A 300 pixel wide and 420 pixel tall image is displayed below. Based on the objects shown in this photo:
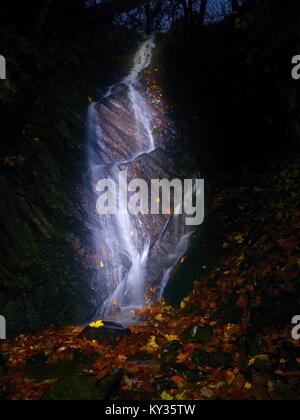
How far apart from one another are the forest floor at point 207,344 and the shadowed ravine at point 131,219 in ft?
3.14

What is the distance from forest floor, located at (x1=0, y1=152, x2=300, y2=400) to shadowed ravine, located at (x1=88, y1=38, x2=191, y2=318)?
37.7 inches

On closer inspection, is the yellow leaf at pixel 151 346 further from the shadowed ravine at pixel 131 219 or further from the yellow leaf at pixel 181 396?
the shadowed ravine at pixel 131 219

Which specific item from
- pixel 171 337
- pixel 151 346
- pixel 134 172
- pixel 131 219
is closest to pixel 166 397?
pixel 151 346

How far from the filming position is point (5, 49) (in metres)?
10.3

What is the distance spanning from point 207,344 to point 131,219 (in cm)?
424

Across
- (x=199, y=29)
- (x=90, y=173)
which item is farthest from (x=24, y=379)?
(x=199, y=29)

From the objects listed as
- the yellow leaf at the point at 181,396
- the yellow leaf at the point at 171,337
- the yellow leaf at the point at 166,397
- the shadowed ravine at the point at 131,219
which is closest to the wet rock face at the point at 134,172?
the shadowed ravine at the point at 131,219

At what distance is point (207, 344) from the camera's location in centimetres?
557

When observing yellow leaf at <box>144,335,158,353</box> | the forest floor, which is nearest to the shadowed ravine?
the forest floor

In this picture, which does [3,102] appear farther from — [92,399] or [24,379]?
[92,399]

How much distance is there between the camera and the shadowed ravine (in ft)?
27.2

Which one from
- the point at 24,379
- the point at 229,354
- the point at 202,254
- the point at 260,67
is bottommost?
the point at 24,379

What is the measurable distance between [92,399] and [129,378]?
73 centimetres
